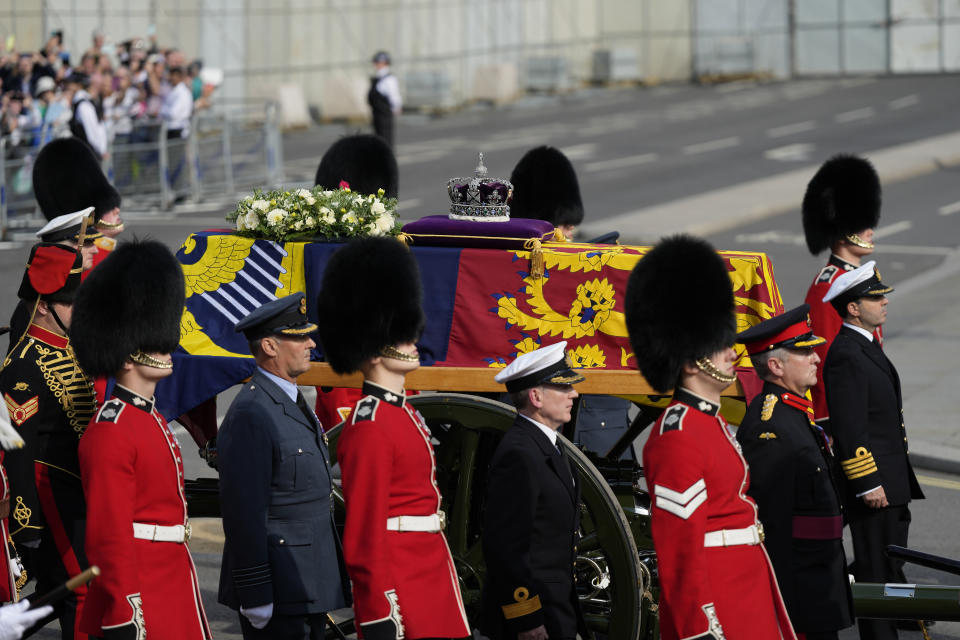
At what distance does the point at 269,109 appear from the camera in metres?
22.4

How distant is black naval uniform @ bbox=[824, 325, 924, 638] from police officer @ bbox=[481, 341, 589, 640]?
183 cm

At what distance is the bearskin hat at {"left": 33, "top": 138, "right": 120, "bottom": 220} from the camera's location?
10.0 meters

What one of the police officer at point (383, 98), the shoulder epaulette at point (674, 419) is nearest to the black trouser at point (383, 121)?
the police officer at point (383, 98)

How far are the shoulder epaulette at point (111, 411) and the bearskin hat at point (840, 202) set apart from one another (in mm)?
4630

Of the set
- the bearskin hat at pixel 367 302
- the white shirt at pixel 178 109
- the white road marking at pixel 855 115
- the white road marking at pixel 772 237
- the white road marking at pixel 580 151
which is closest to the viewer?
the bearskin hat at pixel 367 302

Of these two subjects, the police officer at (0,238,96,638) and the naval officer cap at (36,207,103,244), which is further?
the naval officer cap at (36,207,103,244)

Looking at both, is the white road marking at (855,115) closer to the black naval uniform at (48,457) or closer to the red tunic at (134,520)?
the black naval uniform at (48,457)

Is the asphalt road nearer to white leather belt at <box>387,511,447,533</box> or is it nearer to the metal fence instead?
the metal fence

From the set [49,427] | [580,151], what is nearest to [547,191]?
[49,427]

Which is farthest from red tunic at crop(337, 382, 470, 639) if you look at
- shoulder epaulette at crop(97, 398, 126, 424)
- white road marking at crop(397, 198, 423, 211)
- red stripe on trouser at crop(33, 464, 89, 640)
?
white road marking at crop(397, 198, 423, 211)

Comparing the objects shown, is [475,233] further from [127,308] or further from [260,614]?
[260,614]

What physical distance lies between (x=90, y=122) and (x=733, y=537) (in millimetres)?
14948

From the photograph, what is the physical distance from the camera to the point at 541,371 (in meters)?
5.68

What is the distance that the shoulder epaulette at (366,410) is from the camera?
555 centimetres
